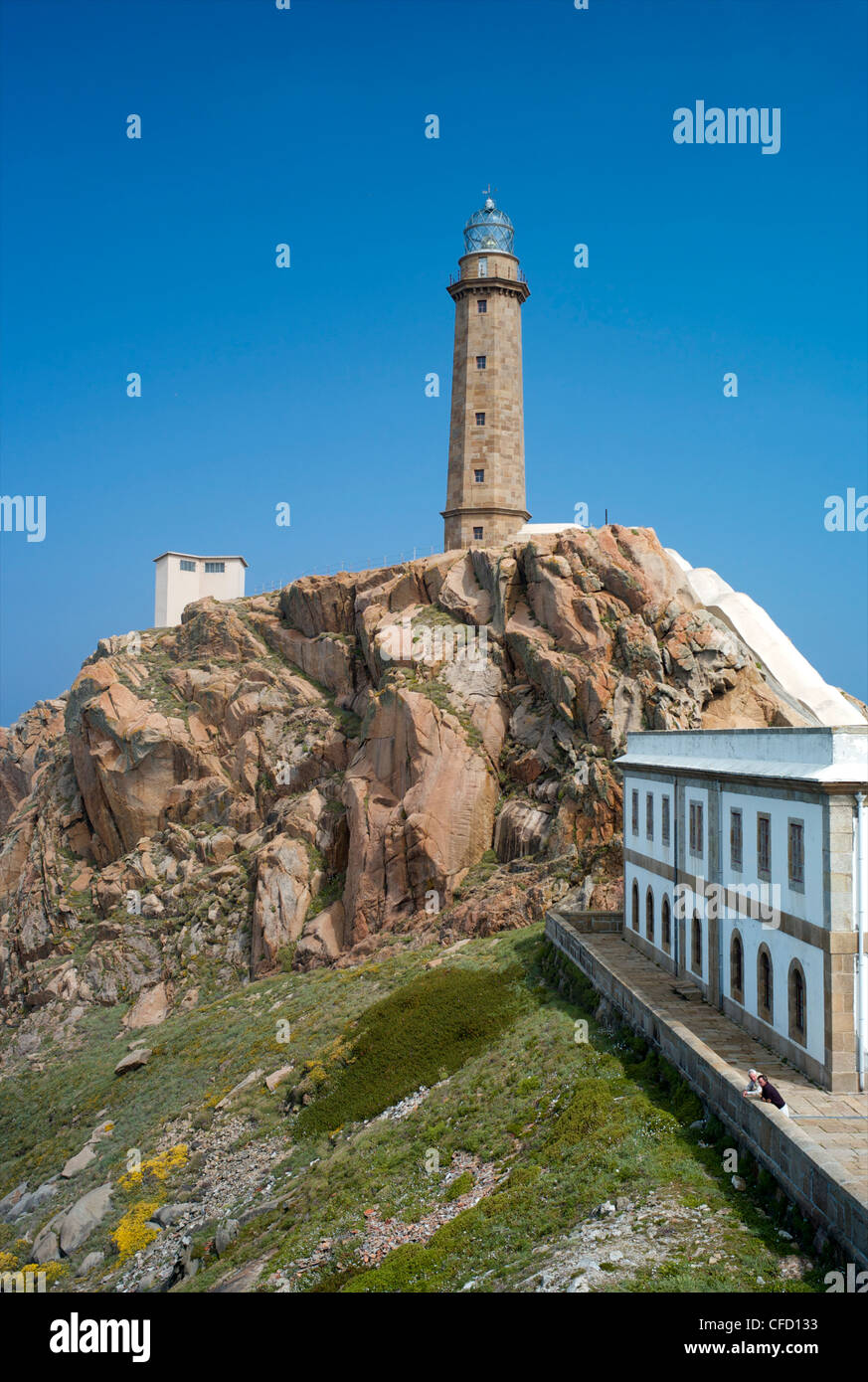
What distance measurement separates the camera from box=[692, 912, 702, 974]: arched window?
1089 inches

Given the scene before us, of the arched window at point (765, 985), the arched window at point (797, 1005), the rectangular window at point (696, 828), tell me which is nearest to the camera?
the arched window at point (797, 1005)

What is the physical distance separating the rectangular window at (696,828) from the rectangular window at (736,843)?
203 cm

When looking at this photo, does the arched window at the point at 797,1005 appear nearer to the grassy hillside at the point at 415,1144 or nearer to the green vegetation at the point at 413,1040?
the grassy hillside at the point at 415,1144

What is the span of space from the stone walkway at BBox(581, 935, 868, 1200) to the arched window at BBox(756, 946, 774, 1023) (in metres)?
0.74

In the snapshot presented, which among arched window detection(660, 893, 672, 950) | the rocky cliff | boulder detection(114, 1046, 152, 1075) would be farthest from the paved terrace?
boulder detection(114, 1046, 152, 1075)

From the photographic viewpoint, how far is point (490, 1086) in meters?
26.6

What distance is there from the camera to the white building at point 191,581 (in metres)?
73.3

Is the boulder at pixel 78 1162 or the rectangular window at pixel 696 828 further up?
the rectangular window at pixel 696 828

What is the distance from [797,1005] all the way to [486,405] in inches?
1733

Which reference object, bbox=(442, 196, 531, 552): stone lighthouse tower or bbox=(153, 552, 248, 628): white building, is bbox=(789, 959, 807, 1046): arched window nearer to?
bbox=(442, 196, 531, 552): stone lighthouse tower

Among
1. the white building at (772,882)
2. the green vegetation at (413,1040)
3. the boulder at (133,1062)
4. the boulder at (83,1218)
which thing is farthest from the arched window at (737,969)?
the boulder at (133,1062)

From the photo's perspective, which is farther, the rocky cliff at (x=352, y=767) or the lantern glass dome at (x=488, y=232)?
the lantern glass dome at (x=488, y=232)
